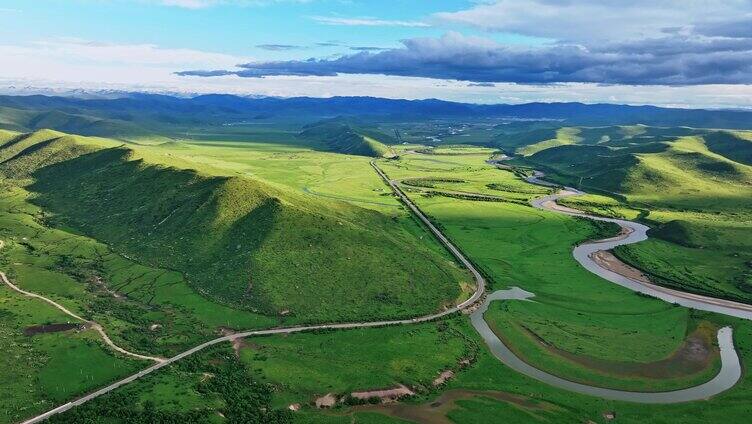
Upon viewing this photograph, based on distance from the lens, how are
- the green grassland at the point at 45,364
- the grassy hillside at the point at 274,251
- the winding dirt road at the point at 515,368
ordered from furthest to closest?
the grassy hillside at the point at 274,251, the winding dirt road at the point at 515,368, the green grassland at the point at 45,364

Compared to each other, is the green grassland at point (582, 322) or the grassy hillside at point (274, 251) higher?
the grassy hillside at point (274, 251)

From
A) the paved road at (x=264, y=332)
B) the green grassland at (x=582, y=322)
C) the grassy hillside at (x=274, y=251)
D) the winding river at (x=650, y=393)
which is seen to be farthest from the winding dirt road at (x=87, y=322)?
the green grassland at (x=582, y=322)

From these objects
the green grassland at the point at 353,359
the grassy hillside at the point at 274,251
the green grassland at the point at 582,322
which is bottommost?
the green grassland at the point at 582,322

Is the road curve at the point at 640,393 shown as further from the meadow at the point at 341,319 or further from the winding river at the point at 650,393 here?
the meadow at the point at 341,319

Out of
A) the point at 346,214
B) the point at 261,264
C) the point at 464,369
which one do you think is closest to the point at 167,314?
the point at 261,264

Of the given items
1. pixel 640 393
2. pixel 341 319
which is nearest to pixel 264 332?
pixel 341 319

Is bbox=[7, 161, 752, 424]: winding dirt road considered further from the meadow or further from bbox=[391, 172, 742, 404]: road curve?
the meadow

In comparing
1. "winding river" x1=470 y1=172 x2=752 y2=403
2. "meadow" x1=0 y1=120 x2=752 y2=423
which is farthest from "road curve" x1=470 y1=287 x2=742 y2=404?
"meadow" x1=0 y1=120 x2=752 y2=423

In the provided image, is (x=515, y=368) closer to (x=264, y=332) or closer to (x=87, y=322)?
(x=264, y=332)

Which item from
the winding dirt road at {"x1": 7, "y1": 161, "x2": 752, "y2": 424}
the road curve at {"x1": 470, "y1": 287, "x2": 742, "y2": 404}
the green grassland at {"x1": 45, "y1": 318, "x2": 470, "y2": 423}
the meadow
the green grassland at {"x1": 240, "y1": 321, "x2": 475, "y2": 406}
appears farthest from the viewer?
the road curve at {"x1": 470, "y1": 287, "x2": 742, "y2": 404}
